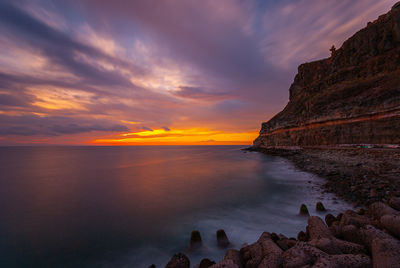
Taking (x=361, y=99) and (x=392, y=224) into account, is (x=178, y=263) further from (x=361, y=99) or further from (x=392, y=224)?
(x=361, y=99)

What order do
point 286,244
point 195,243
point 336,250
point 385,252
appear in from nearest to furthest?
point 385,252, point 336,250, point 286,244, point 195,243

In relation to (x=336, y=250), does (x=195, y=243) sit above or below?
below

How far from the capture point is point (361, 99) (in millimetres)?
24375

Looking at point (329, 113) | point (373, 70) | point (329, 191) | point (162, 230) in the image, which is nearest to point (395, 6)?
point (373, 70)

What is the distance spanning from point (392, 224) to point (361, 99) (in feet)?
98.0

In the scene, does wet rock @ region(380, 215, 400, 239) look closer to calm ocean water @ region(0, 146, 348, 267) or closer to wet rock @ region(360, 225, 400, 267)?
wet rock @ region(360, 225, 400, 267)

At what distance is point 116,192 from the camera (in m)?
12.8

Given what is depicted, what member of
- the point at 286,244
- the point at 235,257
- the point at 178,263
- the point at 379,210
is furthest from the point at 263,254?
the point at 379,210

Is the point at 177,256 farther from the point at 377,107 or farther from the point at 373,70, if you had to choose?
the point at 373,70

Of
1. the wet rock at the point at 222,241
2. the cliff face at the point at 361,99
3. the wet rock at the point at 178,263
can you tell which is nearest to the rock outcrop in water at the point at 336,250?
the wet rock at the point at 178,263

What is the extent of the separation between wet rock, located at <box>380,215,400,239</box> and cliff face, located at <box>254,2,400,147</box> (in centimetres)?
2475

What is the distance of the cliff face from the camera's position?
836 inches

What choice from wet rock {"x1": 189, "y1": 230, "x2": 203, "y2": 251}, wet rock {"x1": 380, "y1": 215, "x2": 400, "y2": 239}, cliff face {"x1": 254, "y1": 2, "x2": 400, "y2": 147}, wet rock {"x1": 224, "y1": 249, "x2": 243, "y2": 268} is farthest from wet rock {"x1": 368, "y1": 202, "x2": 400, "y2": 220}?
cliff face {"x1": 254, "y1": 2, "x2": 400, "y2": 147}

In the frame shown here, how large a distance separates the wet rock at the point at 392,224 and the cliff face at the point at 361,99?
81.2 feet
